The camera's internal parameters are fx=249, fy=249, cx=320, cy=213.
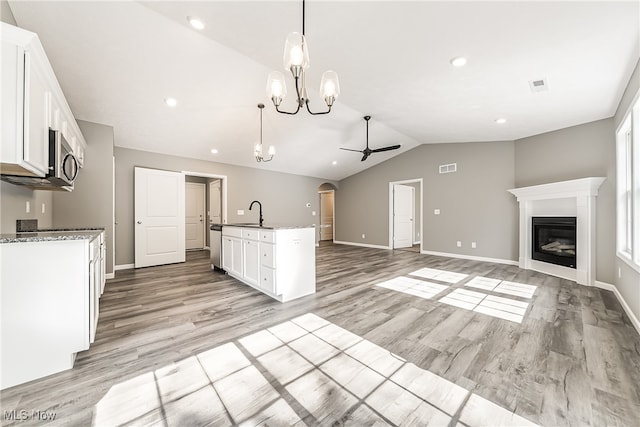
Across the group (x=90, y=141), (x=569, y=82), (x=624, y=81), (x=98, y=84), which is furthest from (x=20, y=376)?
(x=624, y=81)

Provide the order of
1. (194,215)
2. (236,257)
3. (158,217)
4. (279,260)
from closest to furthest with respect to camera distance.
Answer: (279,260), (236,257), (158,217), (194,215)

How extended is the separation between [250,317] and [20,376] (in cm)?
159

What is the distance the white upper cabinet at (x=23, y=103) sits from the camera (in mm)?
1608

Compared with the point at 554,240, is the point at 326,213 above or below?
above

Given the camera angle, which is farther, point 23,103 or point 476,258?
point 476,258

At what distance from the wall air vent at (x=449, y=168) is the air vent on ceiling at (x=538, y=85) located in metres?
3.02

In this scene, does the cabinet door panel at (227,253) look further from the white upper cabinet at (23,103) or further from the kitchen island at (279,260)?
the white upper cabinet at (23,103)

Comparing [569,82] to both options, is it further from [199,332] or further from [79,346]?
[79,346]

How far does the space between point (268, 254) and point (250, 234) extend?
22.1 inches

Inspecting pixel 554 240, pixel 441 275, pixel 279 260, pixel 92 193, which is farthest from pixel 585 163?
pixel 92 193

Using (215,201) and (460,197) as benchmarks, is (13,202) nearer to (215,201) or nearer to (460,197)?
(215,201)

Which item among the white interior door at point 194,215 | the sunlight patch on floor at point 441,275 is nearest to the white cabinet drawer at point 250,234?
the sunlight patch on floor at point 441,275

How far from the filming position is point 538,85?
299 centimetres

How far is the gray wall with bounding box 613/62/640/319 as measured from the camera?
8.05ft
